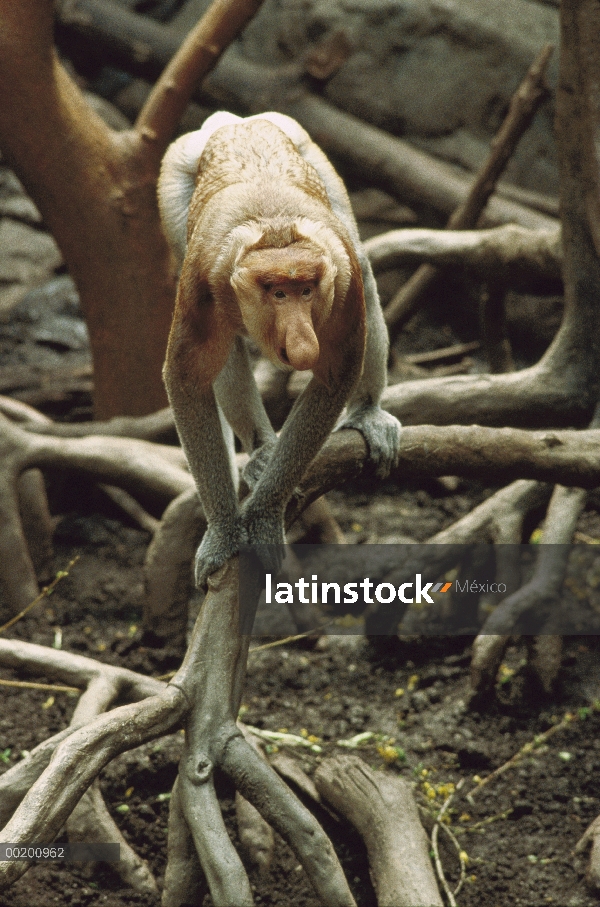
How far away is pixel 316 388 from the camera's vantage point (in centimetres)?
320

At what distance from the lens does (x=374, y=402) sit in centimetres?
385

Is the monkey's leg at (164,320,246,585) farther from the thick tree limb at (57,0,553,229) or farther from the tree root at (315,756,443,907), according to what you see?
the thick tree limb at (57,0,553,229)

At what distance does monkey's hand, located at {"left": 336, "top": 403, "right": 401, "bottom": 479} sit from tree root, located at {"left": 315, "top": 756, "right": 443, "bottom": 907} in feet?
4.04

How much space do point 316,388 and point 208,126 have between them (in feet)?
4.81

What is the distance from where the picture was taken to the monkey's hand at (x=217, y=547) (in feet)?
10.7

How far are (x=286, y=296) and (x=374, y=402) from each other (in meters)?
1.45

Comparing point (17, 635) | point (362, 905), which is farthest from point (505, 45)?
point (362, 905)

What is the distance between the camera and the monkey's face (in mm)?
2402

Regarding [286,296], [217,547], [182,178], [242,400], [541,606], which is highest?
[182,178]

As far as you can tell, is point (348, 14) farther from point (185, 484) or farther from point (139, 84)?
point (185, 484)

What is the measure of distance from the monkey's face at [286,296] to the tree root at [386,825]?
1.86 metres

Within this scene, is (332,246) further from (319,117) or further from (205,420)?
(319,117)

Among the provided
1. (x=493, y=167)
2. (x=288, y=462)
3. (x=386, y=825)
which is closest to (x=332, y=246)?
(x=288, y=462)

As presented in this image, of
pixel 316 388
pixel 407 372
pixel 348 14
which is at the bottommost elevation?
pixel 407 372
